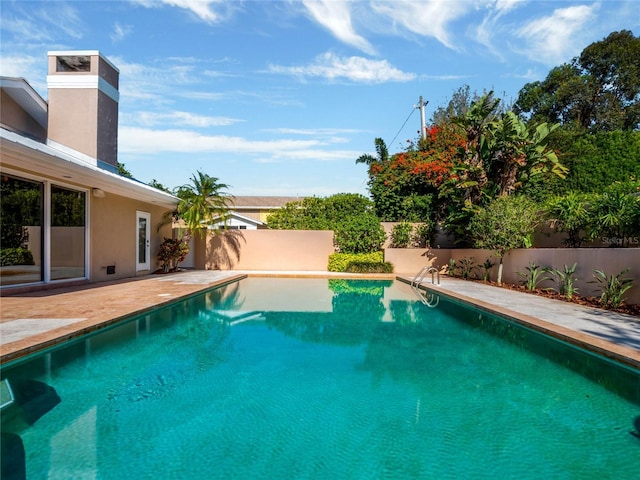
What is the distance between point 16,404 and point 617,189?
1143cm

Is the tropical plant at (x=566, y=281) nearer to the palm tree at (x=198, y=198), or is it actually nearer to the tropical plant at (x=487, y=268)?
the tropical plant at (x=487, y=268)

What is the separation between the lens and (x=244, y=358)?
209 inches

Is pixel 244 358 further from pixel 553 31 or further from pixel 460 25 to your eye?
pixel 553 31

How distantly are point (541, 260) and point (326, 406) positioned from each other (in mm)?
9550

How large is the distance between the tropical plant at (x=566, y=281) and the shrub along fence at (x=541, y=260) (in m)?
0.11

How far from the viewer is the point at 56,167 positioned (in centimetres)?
827

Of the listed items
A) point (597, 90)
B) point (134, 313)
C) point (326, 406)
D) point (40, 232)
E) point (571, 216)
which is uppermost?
point (597, 90)

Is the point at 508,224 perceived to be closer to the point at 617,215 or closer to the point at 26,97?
the point at 617,215

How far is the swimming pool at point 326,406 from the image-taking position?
281 cm

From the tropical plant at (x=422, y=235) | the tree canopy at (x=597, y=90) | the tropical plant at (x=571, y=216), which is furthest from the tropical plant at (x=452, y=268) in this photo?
the tree canopy at (x=597, y=90)

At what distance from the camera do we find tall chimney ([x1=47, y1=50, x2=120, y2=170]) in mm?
12610

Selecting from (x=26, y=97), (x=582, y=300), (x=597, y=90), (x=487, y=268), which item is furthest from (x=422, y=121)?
(x=26, y=97)

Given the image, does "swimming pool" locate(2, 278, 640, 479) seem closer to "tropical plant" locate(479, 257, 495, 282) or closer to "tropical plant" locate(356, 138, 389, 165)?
"tropical plant" locate(479, 257, 495, 282)

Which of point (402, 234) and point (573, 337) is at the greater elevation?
point (402, 234)
